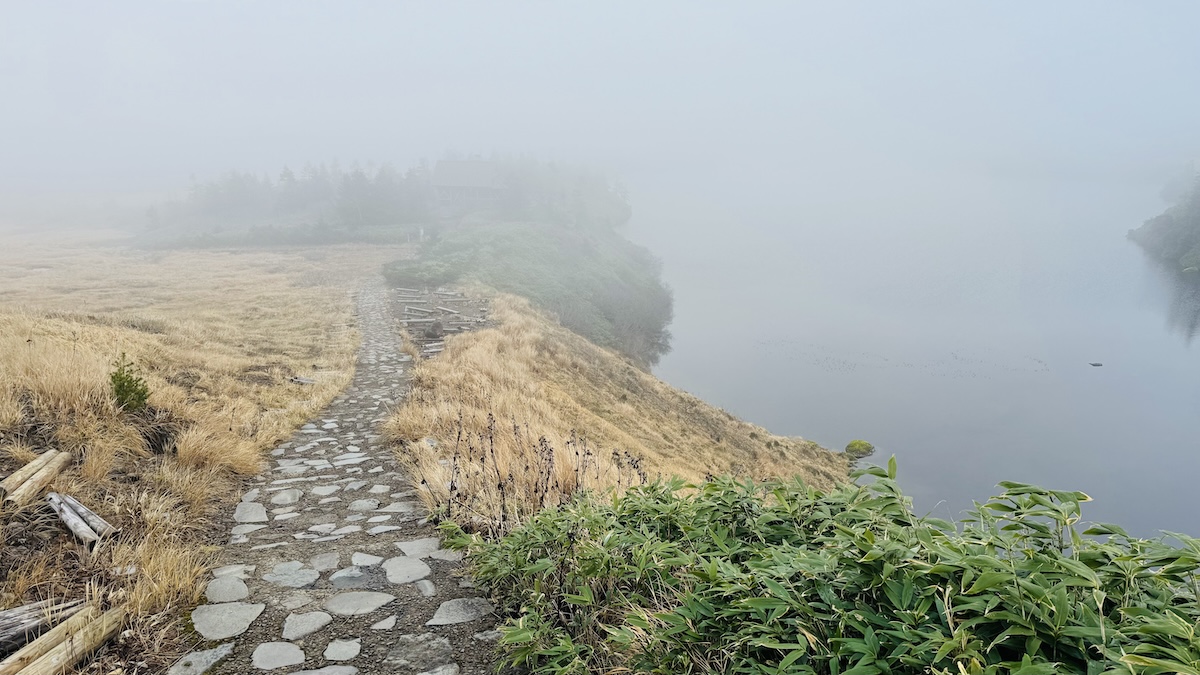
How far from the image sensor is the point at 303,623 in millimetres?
3311

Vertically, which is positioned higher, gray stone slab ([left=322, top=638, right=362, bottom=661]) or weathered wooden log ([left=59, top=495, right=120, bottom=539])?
weathered wooden log ([left=59, top=495, right=120, bottom=539])

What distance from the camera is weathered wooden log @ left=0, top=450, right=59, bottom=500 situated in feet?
12.4

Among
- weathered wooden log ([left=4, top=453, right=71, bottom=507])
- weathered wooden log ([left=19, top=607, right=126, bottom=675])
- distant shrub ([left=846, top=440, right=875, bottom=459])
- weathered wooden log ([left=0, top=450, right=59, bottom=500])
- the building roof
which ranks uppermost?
the building roof

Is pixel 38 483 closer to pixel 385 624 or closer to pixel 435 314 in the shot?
pixel 385 624

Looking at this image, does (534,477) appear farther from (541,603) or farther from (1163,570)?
(1163,570)

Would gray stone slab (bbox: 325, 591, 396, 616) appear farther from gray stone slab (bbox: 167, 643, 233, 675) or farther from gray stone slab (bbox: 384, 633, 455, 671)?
gray stone slab (bbox: 167, 643, 233, 675)

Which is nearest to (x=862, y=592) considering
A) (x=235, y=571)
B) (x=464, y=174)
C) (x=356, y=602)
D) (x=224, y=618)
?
(x=356, y=602)

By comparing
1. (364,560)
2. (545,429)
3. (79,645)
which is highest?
(79,645)

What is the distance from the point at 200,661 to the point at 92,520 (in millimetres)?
1758

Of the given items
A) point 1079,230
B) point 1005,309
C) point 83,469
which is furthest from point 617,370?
point 1079,230

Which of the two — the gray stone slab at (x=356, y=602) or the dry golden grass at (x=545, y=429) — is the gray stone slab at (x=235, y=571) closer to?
the gray stone slab at (x=356, y=602)

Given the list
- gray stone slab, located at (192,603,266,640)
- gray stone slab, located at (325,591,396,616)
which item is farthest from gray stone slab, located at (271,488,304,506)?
gray stone slab, located at (325,591,396,616)

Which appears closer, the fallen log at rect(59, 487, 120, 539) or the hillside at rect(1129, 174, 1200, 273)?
the fallen log at rect(59, 487, 120, 539)

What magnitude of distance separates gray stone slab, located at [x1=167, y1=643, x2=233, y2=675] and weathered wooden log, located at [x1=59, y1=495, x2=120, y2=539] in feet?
4.91
